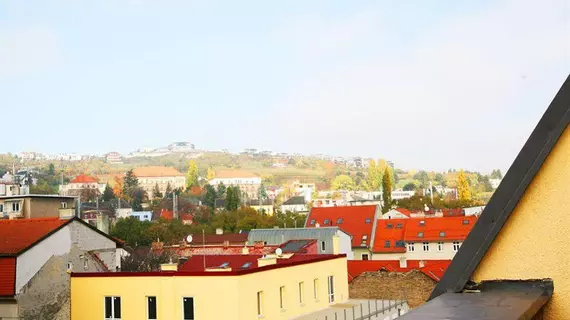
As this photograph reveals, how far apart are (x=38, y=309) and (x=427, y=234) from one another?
1509 inches

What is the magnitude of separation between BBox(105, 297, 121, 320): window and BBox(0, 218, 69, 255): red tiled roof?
3.40 metres

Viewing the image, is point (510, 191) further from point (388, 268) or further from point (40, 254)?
point (388, 268)

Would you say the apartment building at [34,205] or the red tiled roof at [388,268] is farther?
the red tiled roof at [388,268]

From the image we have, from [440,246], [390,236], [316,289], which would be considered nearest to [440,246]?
[440,246]

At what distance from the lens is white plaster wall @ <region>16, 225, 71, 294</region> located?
1877 cm

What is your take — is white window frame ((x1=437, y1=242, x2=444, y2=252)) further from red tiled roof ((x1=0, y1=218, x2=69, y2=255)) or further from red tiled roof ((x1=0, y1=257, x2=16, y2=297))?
red tiled roof ((x1=0, y1=257, x2=16, y2=297))

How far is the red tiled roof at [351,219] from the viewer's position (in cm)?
5756

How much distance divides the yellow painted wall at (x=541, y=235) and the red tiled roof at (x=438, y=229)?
161ft

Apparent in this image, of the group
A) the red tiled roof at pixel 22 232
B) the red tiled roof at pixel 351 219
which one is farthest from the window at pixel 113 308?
the red tiled roof at pixel 351 219

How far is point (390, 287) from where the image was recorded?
104 ft

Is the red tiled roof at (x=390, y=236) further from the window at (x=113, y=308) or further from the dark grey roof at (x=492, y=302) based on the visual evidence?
the dark grey roof at (x=492, y=302)

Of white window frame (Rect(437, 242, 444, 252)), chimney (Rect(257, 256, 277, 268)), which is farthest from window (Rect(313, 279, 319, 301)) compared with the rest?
white window frame (Rect(437, 242, 444, 252))

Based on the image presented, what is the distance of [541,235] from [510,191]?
0.23 m

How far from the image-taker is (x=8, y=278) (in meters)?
18.6
